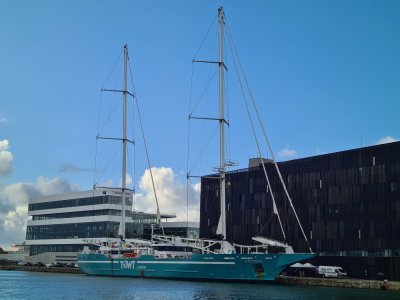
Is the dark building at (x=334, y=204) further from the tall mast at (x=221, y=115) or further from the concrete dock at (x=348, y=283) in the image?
the tall mast at (x=221, y=115)

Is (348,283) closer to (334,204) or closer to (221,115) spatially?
(334,204)

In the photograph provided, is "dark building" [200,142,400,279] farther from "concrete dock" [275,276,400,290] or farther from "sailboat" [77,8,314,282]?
"concrete dock" [275,276,400,290]

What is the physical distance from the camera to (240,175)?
3937 inches

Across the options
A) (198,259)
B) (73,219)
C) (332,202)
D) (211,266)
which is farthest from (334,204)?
(73,219)

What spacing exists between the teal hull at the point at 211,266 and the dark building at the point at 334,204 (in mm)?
17123

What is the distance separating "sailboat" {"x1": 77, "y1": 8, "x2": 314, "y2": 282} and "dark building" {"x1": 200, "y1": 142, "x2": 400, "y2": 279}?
9.98 m

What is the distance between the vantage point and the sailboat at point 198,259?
2648 inches

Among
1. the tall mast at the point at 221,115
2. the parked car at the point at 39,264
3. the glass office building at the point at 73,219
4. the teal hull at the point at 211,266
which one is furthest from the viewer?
the parked car at the point at 39,264

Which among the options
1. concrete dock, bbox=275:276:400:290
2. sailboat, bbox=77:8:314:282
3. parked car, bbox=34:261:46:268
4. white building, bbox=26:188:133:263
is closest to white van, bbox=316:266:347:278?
sailboat, bbox=77:8:314:282

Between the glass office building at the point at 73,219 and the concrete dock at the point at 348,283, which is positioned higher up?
the glass office building at the point at 73,219

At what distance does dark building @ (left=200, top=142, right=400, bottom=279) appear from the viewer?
253 ft

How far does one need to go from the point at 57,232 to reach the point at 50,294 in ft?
280

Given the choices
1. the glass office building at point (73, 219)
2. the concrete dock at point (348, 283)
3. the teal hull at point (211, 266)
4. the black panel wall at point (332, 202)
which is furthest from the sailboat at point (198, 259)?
the glass office building at point (73, 219)

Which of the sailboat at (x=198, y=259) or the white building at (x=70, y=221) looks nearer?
the sailboat at (x=198, y=259)
